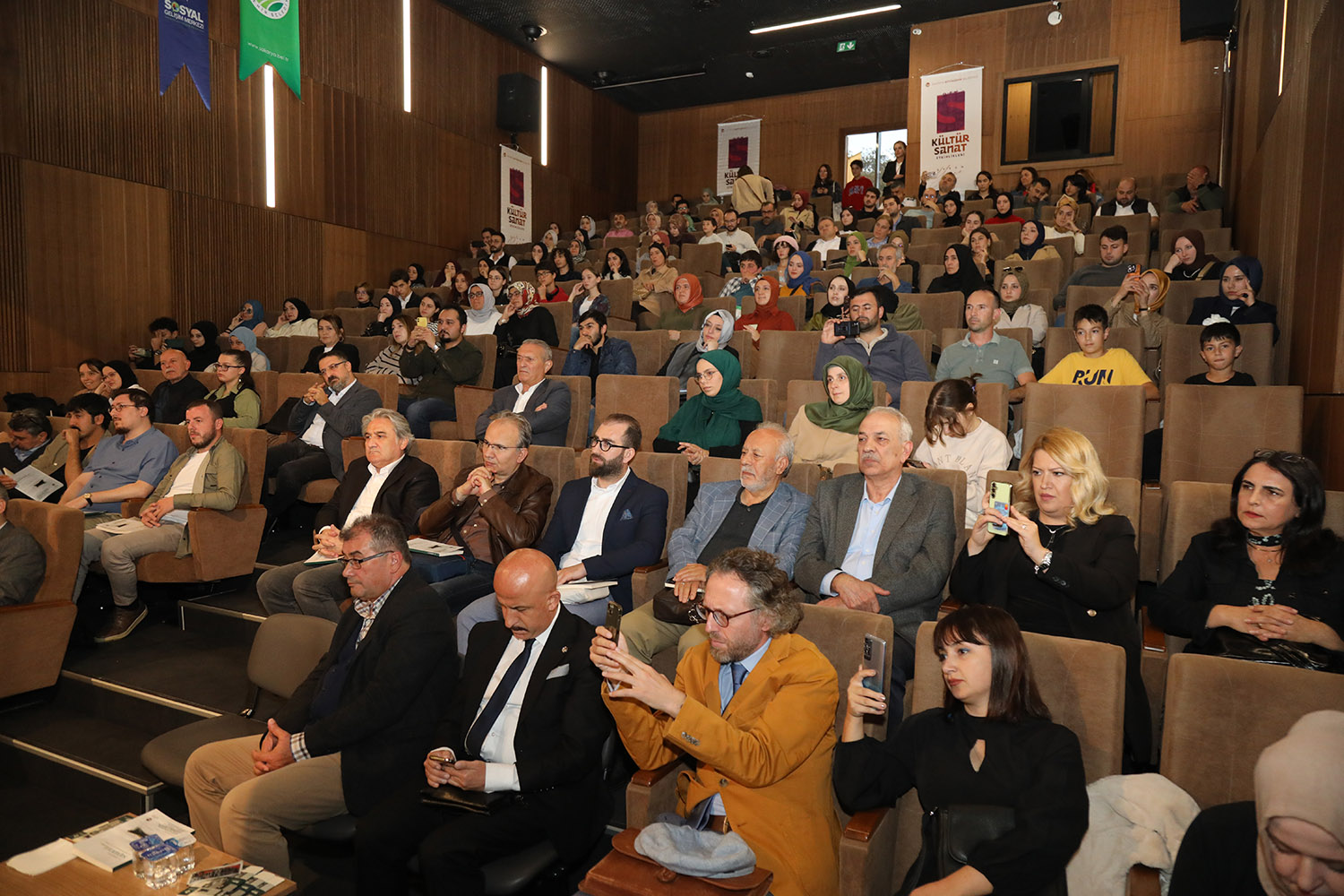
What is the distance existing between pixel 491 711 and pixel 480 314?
4.49 m

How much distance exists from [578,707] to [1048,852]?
101cm

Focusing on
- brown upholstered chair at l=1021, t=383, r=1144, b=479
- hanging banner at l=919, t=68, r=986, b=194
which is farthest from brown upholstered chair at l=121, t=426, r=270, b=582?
hanging banner at l=919, t=68, r=986, b=194

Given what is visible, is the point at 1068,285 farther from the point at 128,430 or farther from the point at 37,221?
the point at 37,221

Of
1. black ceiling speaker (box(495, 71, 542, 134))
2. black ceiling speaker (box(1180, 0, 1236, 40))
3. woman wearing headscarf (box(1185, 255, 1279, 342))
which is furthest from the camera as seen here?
black ceiling speaker (box(495, 71, 542, 134))

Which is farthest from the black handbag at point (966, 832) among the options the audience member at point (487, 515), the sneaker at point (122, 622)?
the sneaker at point (122, 622)

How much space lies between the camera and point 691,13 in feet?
31.0

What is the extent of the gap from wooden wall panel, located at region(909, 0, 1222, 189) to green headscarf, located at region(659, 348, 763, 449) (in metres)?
6.88

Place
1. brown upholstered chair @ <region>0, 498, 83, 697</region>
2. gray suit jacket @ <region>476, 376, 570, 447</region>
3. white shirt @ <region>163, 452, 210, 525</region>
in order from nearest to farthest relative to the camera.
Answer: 1. brown upholstered chair @ <region>0, 498, 83, 697</region>
2. white shirt @ <region>163, 452, 210, 525</region>
3. gray suit jacket @ <region>476, 376, 570, 447</region>

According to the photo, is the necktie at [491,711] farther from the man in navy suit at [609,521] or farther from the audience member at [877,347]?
the audience member at [877,347]

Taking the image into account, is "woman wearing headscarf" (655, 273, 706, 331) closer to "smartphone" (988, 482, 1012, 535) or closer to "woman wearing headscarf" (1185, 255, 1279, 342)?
"woman wearing headscarf" (1185, 255, 1279, 342)

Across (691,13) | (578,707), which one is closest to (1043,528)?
(578,707)

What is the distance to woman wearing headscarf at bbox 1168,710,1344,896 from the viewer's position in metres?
1.14

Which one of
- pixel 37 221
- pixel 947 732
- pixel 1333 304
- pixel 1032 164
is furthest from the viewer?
pixel 1032 164

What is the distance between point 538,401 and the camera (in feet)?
13.3
